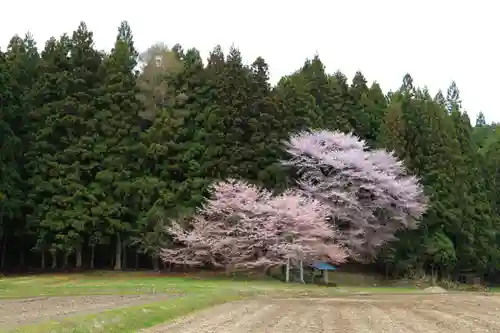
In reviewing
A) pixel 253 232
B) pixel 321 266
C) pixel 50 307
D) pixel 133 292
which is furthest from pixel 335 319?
pixel 321 266

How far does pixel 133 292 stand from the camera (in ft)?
88.4

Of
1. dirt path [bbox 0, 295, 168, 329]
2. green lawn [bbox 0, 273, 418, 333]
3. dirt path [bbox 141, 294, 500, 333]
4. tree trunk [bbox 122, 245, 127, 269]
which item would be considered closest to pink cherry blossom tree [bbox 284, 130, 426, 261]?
green lawn [bbox 0, 273, 418, 333]

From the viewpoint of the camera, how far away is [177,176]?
45062 millimetres

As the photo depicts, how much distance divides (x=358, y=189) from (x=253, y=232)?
9.05m

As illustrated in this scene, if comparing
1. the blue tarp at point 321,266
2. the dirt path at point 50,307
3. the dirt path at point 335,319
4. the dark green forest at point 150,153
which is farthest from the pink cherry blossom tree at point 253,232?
the dirt path at point 50,307

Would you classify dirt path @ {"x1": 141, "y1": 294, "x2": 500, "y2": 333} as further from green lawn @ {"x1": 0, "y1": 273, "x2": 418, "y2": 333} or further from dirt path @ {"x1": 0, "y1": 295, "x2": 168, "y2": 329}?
dirt path @ {"x1": 0, "y1": 295, "x2": 168, "y2": 329}

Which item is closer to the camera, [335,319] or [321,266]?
[335,319]

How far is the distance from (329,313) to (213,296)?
6.74m

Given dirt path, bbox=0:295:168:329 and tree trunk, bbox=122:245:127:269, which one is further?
tree trunk, bbox=122:245:127:269

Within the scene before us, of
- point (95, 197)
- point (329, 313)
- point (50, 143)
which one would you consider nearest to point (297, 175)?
point (95, 197)

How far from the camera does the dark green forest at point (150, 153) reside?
42.2m

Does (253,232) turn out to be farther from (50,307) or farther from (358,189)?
(50,307)

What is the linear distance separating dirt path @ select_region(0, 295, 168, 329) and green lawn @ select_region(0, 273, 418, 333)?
1165mm

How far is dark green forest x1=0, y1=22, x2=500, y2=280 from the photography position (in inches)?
1661
